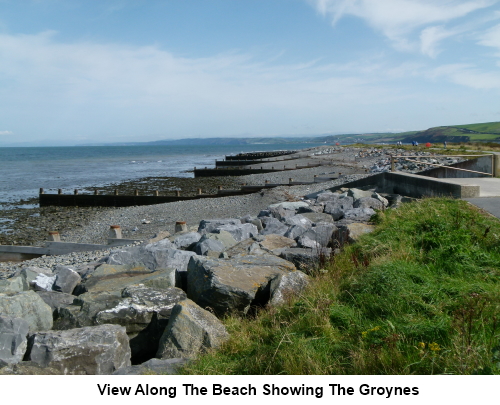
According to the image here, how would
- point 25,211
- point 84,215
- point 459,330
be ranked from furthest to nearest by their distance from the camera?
point 25,211
point 84,215
point 459,330

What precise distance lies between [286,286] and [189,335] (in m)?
1.29

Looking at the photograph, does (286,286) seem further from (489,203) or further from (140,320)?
(489,203)

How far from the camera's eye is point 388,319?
3719 mm

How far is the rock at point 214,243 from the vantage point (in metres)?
7.30

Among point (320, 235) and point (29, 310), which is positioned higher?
point (320, 235)

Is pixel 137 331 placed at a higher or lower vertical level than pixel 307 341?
lower

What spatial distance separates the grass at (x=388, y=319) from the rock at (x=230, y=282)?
13.4 inches

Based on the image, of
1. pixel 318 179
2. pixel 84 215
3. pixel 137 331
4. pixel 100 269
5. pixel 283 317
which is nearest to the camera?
pixel 283 317

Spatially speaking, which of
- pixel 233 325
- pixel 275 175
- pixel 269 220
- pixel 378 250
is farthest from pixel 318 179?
pixel 233 325

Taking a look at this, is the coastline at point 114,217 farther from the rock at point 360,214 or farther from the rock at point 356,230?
the rock at point 356,230

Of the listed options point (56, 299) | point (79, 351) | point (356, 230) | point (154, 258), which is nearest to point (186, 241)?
point (154, 258)

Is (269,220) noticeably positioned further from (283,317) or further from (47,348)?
(47,348)

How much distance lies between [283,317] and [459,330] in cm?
158

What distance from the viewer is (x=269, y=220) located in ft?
32.7
